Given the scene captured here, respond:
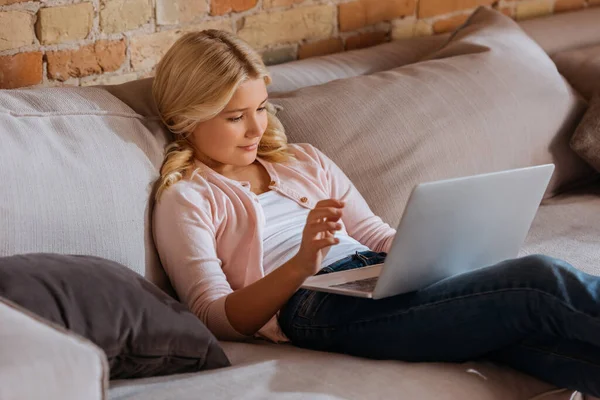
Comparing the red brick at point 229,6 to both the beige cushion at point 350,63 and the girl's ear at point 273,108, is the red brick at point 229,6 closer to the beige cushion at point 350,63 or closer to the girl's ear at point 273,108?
the beige cushion at point 350,63

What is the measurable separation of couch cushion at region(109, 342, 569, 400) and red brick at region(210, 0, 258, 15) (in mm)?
974

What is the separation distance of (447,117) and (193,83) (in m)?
0.66

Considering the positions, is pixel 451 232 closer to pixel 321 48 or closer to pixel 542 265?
pixel 542 265

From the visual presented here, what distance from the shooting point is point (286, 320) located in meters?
1.62

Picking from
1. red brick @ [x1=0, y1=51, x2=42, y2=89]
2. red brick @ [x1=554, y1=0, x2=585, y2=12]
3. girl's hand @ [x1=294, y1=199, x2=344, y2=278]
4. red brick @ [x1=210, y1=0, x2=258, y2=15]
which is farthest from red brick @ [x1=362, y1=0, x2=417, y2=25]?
girl's hand @ [x1=294, y1=199, x2=344, y2=278]

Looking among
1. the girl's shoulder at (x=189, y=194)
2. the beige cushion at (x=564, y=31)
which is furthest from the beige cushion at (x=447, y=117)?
the girl's shoulder at (x=189, y=194)

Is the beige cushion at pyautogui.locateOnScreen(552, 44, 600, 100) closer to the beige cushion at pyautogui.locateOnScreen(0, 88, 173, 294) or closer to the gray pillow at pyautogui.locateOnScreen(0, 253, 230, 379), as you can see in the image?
the beige cushion at pyautogui.locateOnScreen(0, 88, 173, 294)

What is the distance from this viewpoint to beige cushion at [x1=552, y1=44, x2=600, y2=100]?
8.05 ft

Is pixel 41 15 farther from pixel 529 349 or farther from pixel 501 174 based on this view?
pixel 529 349

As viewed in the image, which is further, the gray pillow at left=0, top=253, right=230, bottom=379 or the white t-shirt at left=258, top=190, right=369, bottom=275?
the white t-shirt at left=258, top=190, right=369, bottom=275

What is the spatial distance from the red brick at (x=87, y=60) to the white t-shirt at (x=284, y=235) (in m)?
0.55

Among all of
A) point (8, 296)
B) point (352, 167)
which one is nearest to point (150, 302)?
point (8, 296)

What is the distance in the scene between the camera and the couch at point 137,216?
1.37 meters

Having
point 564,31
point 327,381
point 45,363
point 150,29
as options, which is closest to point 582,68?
point 564,31
